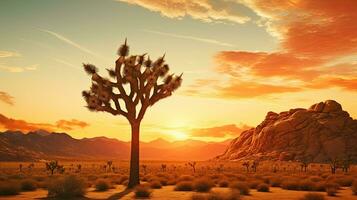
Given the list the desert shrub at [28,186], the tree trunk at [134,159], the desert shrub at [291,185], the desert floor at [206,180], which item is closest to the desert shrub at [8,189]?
the desert floor at [206,180]

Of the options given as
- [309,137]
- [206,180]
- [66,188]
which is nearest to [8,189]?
[66,188]

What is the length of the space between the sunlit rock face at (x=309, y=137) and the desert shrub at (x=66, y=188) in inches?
3220

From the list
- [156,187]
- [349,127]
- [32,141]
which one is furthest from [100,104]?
[32,141]

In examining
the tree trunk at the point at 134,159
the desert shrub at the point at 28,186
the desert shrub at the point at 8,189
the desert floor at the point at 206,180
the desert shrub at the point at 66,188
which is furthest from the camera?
the tree trunk at the point at 134,159

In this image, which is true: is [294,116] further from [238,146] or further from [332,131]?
[238,146]

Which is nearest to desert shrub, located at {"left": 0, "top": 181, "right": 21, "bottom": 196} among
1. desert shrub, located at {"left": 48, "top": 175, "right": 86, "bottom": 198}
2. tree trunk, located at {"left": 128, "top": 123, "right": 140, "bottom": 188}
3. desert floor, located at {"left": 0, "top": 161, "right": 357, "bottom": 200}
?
desert floor, located at {"left": 0, "top": 161, "right": 357, "bottom": 200}

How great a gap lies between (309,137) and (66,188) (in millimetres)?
91699

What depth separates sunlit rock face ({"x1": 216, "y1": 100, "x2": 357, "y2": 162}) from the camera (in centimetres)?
9594

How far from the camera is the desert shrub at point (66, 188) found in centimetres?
1769

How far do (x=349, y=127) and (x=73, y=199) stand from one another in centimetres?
9711

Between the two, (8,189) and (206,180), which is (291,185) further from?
(8,189)

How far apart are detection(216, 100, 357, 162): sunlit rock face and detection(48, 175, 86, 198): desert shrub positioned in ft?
268

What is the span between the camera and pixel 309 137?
4013 inches

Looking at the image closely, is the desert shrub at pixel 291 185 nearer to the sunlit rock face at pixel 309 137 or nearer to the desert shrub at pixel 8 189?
the desert shrub at pixel 8 189
